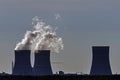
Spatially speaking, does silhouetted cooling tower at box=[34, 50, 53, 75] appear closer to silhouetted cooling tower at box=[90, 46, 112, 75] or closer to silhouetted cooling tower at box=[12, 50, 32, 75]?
silhouetted cooling tower at box=[12, 50, 32, 75]

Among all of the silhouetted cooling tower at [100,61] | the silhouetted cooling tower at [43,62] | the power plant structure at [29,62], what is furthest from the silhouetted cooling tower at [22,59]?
the silhouetted cooling tower at [100,61]

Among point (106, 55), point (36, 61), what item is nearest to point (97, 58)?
point (106, 55)

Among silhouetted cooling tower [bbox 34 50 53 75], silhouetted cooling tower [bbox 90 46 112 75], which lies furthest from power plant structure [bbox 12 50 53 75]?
silhouetted cooling tower [bbox 90 46 112 75]

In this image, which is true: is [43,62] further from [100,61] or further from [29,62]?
[100,61]
